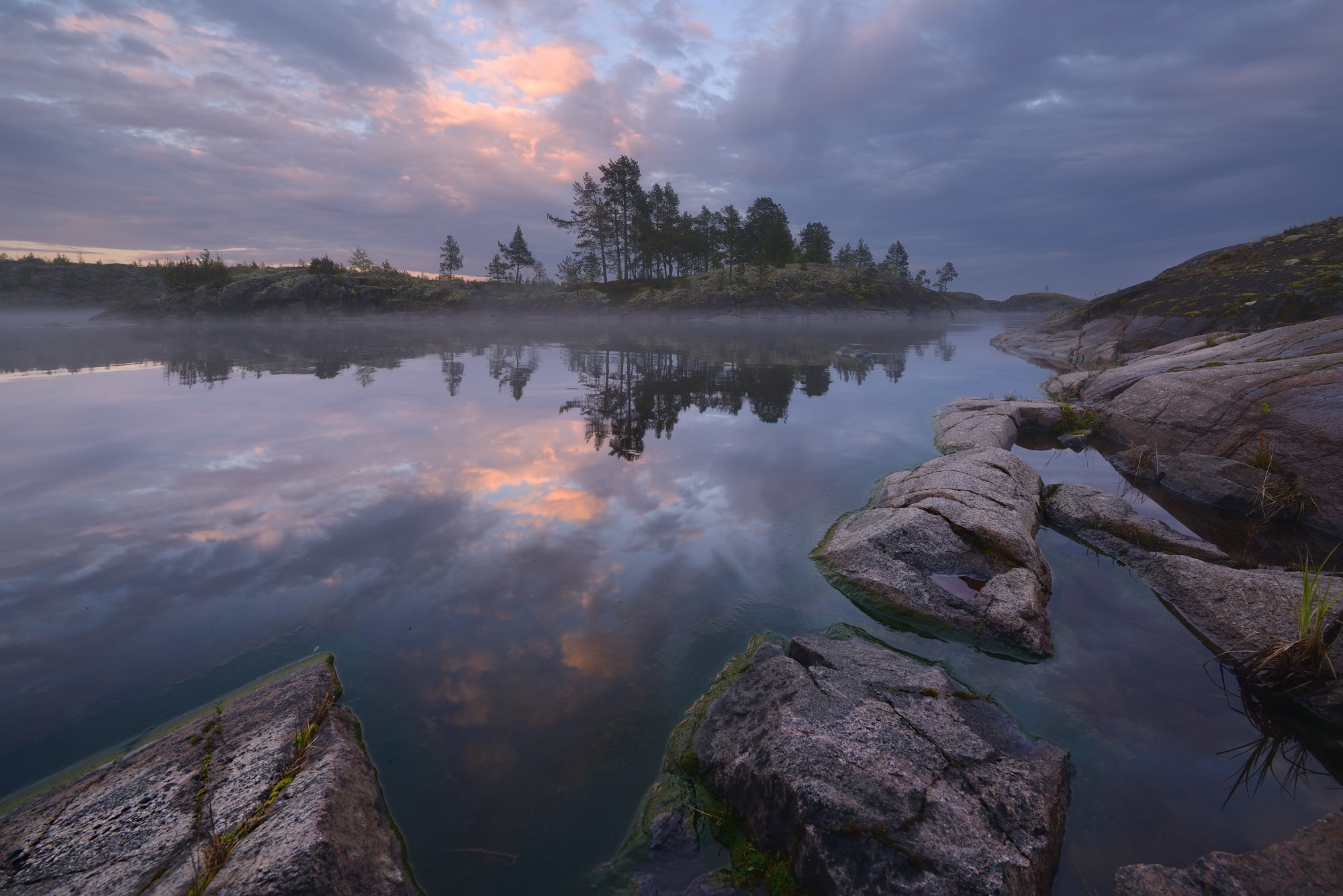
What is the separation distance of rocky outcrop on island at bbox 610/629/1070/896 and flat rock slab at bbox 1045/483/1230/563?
504 cm

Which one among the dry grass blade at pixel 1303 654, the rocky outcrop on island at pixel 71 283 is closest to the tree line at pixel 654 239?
the rocky outcrop on island at pixel 71 283

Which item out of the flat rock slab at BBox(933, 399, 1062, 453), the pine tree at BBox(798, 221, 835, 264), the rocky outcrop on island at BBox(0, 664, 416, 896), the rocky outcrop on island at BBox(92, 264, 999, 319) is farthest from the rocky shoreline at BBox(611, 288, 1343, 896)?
the pine tree at BBox(798, 221, 835, 264)

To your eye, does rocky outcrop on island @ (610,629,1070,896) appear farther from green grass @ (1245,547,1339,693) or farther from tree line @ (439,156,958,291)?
tree line @ (439,156,958,291)

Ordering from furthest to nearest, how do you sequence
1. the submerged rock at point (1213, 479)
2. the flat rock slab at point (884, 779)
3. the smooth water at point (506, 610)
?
the submerged rock at point (1213, 479), the smooth water at point (506, 610), the flat rock slab at point (884, 779)

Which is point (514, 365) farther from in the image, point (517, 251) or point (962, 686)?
point (517, 251)

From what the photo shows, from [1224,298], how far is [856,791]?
30535mm

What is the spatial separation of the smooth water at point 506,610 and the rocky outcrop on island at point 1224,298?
16.3m

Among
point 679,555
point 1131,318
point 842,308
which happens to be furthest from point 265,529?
point 842,308

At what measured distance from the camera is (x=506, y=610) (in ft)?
19.3

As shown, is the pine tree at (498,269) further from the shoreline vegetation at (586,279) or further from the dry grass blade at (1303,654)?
the dry grass blade at (1303,654)

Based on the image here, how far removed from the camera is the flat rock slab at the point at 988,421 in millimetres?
12047

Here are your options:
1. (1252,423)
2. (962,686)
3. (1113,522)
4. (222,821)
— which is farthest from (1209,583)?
(222,821)

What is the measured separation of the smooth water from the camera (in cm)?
381

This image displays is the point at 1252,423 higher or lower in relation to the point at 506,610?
higher
